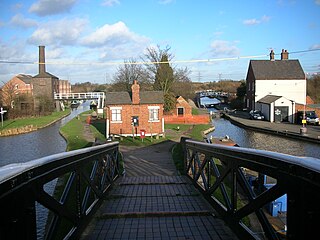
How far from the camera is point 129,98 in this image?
27.7 metres

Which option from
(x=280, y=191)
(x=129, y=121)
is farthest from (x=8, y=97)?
(x=280, y=191)

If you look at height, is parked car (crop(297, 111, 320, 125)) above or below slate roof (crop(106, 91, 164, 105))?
below

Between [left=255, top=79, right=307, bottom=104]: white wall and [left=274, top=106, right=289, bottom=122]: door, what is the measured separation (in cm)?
923

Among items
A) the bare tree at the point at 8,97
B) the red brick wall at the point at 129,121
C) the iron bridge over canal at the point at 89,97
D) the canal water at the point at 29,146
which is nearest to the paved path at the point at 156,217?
the canal water at the point at 29,146

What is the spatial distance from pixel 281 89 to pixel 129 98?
3032cm

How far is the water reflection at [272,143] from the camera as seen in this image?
77.2ft

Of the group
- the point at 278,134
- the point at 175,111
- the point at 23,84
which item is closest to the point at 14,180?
the point at 278,134

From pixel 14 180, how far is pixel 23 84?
78693mm

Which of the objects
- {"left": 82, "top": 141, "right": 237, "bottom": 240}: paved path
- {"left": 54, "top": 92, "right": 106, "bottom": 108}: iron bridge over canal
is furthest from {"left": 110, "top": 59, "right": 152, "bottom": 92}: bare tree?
{"left": 82, "top": 141, "right": 237, "bottom": 240}: paved path

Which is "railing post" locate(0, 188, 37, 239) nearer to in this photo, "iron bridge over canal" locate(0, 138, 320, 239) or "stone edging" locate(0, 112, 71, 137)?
"iron bridge over canal" locate(0, 138, 320, 239)

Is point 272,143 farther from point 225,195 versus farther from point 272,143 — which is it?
point 225,195

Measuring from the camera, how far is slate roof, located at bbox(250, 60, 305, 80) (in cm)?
4938

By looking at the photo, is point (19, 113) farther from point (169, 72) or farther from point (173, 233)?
point (173, 233)

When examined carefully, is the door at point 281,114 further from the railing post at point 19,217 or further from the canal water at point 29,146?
the railing post at point 19,217
